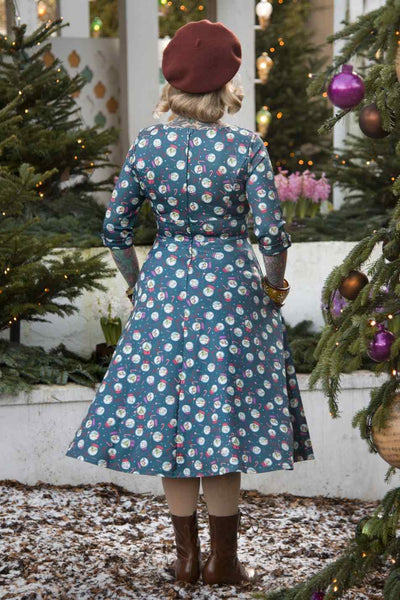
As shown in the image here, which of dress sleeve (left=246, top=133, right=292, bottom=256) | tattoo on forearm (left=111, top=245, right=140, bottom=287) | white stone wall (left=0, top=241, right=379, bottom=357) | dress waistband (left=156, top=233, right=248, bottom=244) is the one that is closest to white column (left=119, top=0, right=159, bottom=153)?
white stone wall (left=0, top=241, right=379, bottom=357)

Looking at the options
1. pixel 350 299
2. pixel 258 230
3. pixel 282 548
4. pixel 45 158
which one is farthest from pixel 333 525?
pixel 45 158

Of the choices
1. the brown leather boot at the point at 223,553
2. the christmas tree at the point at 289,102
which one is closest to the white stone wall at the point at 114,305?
the brown leather boot at the point at 223,553

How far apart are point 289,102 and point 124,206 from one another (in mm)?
11054

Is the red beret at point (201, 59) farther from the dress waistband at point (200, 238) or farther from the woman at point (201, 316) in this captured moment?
the dress waistband at point (200, 238)

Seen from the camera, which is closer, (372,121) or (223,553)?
(372,121)

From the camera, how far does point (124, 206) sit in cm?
368

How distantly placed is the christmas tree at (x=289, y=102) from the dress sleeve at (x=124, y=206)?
1046 cm

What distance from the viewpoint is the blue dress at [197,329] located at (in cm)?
354

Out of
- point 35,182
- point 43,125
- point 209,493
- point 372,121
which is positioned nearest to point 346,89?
point 372,121

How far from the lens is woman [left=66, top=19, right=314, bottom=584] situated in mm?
3520

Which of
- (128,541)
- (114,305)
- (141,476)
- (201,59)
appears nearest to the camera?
(201,59)

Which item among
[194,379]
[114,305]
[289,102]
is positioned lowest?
[114,305]

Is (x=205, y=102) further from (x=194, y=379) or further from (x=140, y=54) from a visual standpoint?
(x=140, y=54)

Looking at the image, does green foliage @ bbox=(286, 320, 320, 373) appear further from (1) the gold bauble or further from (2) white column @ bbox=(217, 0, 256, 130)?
(1) the gold bauble
